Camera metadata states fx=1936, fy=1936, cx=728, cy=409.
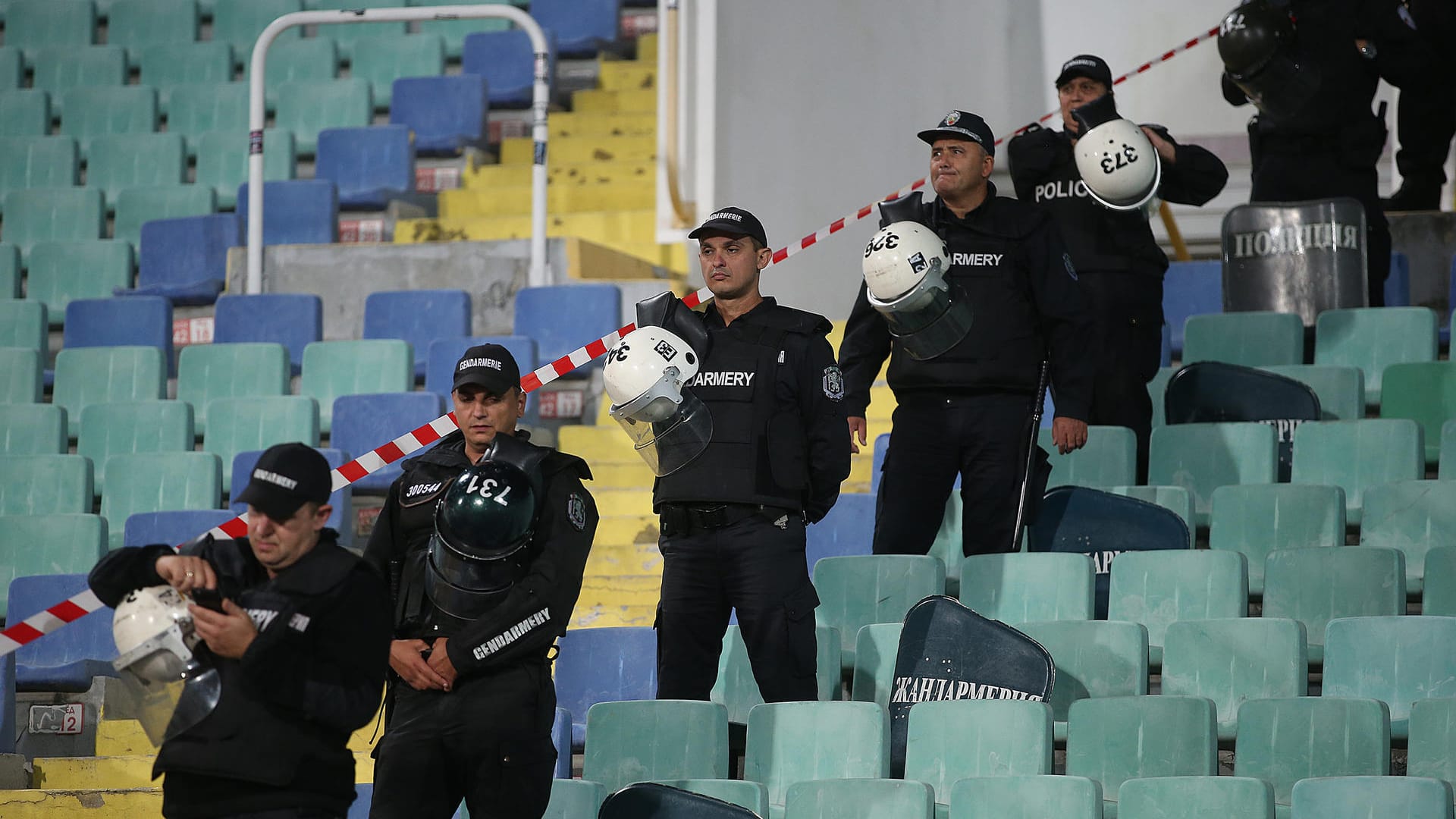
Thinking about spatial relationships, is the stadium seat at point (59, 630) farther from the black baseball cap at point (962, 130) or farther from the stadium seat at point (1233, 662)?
the stadium seat at point (1233, 662)

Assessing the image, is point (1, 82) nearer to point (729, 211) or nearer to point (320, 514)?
point (729, 211)

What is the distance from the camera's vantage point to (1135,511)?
5336 mm

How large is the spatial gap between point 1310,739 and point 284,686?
88.5 inches

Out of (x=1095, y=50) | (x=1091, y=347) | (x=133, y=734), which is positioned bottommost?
(x=133, y=734)

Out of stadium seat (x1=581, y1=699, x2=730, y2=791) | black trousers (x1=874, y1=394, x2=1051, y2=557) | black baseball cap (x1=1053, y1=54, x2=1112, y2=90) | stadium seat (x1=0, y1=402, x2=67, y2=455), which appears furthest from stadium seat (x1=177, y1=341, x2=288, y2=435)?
stadium seat (x1=581, y1=699, x2=730, y2=791)

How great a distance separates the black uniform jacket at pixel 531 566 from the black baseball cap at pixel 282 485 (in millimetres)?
403

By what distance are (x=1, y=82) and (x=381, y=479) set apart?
468 centimetres

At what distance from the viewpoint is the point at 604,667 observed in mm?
5172

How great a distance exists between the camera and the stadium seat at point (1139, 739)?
4234 millimetres

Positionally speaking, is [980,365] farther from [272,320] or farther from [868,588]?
[272,320]

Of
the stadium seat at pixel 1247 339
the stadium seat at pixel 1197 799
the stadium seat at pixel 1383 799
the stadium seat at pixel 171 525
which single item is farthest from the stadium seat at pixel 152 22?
the stadium seat at pixel 1383 799

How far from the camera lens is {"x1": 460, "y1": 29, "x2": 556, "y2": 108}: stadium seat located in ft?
31.0

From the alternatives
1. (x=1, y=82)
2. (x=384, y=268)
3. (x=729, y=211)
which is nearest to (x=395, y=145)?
(x=384, y=268)

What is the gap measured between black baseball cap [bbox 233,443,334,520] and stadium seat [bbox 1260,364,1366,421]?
12.0 ft
